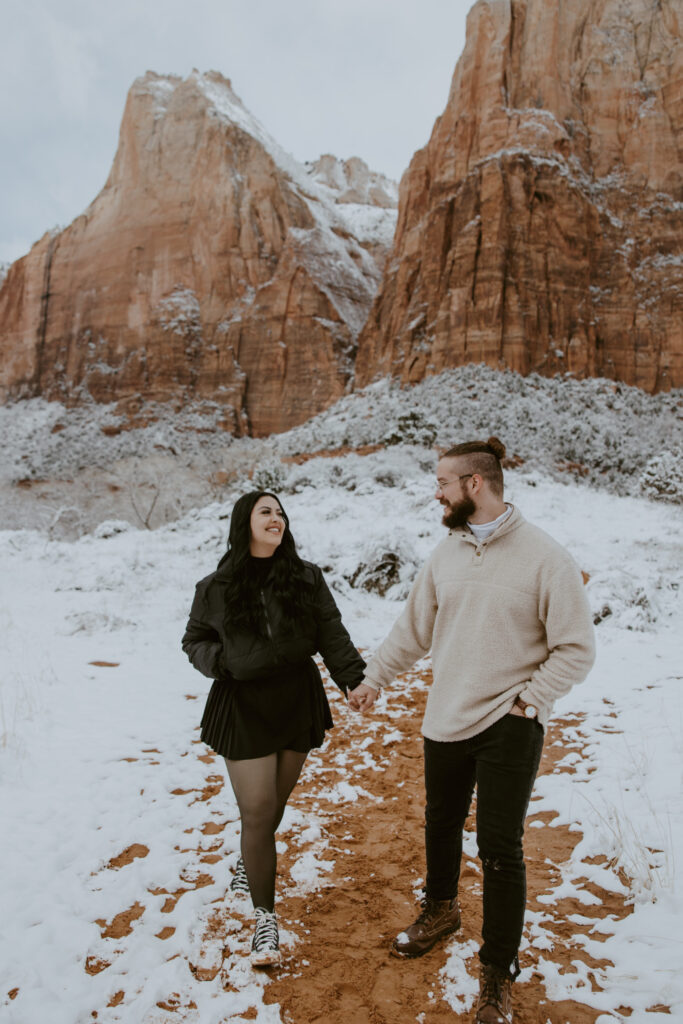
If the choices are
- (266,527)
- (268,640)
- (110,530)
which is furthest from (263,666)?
(110,530)

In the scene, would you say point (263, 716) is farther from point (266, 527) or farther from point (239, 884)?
point (239, 884)

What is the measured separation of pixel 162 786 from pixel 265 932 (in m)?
1.92

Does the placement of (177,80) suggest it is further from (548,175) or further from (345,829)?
(345,829)

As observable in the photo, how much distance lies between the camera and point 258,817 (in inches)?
97.4

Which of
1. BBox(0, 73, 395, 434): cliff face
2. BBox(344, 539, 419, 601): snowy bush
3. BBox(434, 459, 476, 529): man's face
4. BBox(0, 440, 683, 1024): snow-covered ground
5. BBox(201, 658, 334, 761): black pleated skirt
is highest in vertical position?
BBox(0, 73, 395, 434): cliff face

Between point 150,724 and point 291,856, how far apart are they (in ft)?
7.66

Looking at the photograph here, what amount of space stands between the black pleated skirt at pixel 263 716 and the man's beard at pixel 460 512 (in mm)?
923

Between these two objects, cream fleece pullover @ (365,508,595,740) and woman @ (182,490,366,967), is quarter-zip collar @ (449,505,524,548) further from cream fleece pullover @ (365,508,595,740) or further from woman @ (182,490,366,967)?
woman @ (182,490,366,967)

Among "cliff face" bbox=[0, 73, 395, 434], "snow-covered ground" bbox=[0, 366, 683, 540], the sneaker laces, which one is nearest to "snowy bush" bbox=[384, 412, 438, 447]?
"snow-covered ground" bbox=[0, 366, 683, 540]

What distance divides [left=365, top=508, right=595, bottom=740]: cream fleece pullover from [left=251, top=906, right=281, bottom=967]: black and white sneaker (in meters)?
1.07

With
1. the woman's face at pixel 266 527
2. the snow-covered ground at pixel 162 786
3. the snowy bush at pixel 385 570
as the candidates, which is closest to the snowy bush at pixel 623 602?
the snow-covered ground at pixel 162 786

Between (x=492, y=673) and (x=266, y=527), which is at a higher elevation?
(x=266, y=527)

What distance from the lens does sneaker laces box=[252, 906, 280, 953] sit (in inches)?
95.9

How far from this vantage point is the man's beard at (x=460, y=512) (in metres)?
2.32
